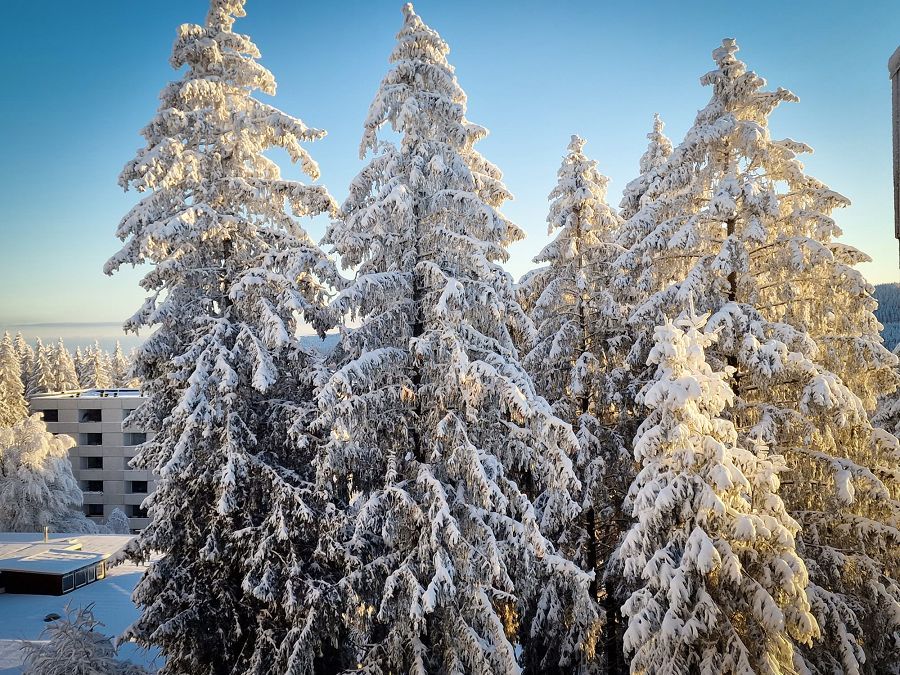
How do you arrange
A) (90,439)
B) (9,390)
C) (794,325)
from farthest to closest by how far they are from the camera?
(9,390) < (90,439) < (794,325)

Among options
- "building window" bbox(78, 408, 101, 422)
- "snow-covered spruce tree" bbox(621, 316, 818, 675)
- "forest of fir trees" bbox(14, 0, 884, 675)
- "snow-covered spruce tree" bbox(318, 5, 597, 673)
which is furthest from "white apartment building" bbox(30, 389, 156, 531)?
"snow-covered spruce tree" bbox(621, 316, 818, 675)

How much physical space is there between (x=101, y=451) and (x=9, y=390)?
806 inches

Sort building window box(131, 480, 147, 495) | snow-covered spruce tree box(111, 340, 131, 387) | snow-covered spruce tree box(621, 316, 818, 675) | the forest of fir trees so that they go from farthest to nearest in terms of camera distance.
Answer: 1. snow-covered spruce tree box(111, 340, 131, 387)
2. building window box(131, 480, 147, 495)
3. the forest of fir trees
4. snow-covered spruce tree box(621, 316, 818, 675)

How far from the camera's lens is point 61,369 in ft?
244

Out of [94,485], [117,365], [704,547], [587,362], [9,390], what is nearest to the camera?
[704,547]

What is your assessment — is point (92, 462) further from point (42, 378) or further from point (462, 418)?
point (462, 418)

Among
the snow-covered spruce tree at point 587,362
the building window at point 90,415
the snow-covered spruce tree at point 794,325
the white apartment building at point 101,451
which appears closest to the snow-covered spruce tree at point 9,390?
the white apartment building at point 101,451

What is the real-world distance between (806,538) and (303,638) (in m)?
9.64

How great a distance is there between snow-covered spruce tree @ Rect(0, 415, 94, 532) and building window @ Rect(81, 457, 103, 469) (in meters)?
7.16

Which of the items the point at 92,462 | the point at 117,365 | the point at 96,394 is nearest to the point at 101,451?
the point at 92,462

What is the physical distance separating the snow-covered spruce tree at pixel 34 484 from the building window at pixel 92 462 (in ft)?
23.5

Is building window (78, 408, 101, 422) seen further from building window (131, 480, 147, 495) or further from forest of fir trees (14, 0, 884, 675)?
forest of fir trees (14, 0, 884, 675)

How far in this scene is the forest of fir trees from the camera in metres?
8.38

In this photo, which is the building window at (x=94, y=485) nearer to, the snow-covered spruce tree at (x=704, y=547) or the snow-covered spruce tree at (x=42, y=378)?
the snow-covered spruce tree at (x=42, y=378)
